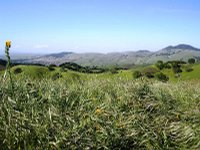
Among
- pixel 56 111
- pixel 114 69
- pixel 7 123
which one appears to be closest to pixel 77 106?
pixel 56 111

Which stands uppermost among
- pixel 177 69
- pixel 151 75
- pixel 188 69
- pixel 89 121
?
pixel 89 121

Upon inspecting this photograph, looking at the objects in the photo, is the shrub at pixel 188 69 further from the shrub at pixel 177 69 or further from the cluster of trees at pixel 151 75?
the cluster of trees at pixel 151 75

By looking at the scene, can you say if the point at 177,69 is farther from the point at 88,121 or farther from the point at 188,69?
the point at 88,121

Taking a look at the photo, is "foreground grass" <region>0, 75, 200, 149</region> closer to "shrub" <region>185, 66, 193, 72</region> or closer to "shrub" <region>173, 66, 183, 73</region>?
"shrub" <region>185, 66, 193, 72</region>

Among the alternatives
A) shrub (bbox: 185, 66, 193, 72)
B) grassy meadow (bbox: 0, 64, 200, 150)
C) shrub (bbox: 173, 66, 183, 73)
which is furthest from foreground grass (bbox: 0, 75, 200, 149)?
shrub (bbox: 173, 66, 183, 73)

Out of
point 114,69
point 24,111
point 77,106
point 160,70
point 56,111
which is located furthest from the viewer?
point 160,70

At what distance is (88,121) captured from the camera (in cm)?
491

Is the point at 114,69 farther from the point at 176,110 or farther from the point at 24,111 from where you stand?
the point at 24,111

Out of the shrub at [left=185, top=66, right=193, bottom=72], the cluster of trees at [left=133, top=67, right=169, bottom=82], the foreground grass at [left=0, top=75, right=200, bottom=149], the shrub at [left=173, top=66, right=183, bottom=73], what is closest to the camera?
the foreground grass at [left=0, top=75, right=200, bottom=149]

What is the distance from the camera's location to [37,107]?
5117 mm

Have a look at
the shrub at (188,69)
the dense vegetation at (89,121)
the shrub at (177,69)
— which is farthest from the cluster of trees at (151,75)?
the shrub at (188,69)

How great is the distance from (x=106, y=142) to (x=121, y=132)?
0.43 meters

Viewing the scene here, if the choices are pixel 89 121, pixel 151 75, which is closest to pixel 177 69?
pixel 151 75

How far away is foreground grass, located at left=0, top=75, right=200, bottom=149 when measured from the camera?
14.6ft
